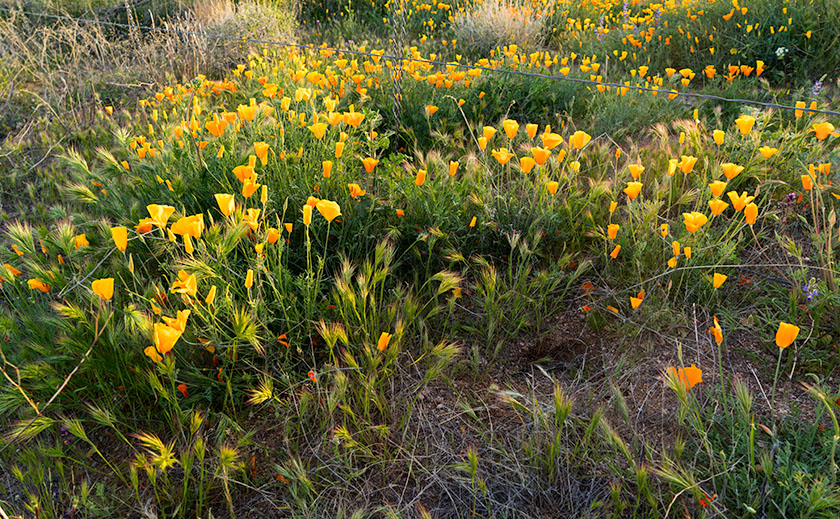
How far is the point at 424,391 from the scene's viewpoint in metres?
1.98

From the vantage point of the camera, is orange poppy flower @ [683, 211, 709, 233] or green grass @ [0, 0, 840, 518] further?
orange poppy flower @ [683, 211, 709, 233]

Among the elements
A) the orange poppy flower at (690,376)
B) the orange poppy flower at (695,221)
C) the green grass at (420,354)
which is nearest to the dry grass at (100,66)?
the green grass at (420,354)

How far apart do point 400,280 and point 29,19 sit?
7.08 m

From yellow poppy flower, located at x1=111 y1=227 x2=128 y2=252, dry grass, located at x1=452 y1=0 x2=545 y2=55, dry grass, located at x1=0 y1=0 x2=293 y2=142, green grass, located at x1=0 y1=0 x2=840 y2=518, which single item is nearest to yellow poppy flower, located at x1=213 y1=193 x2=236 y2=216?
green grass, located at x1=0 y1=0 x2=840 y2=518

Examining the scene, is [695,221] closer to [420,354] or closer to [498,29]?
[420,354]

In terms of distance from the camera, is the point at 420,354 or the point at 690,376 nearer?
the point at 690,376

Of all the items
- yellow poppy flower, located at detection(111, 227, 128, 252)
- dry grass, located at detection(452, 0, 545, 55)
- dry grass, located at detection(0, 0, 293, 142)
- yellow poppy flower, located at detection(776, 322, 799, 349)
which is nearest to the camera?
yellow poppy flower, located at detection(776, 322, 799, 349)

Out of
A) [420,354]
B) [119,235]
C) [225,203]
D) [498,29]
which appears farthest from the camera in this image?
[498,29]

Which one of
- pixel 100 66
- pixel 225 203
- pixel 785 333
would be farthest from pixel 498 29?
pixel 785 333

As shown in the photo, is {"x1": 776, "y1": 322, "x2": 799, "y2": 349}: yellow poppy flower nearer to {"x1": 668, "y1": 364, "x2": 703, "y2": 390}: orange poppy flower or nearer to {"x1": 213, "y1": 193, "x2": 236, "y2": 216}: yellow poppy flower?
{"x1": 668, "y1": 364, "x2": 703, "y2": 390}: orange poppy flower

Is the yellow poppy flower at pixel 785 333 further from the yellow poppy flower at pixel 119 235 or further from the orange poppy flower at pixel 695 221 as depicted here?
the yellow poppy flower at pixel 119 235

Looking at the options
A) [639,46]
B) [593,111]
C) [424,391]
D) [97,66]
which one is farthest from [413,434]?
[97,66]

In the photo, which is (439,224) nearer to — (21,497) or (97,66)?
(21,497)

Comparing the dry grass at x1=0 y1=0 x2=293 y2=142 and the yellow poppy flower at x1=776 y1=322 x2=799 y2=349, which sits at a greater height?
the yellow poppy flower at x1=776 y1=322 x2=799 y2=349
